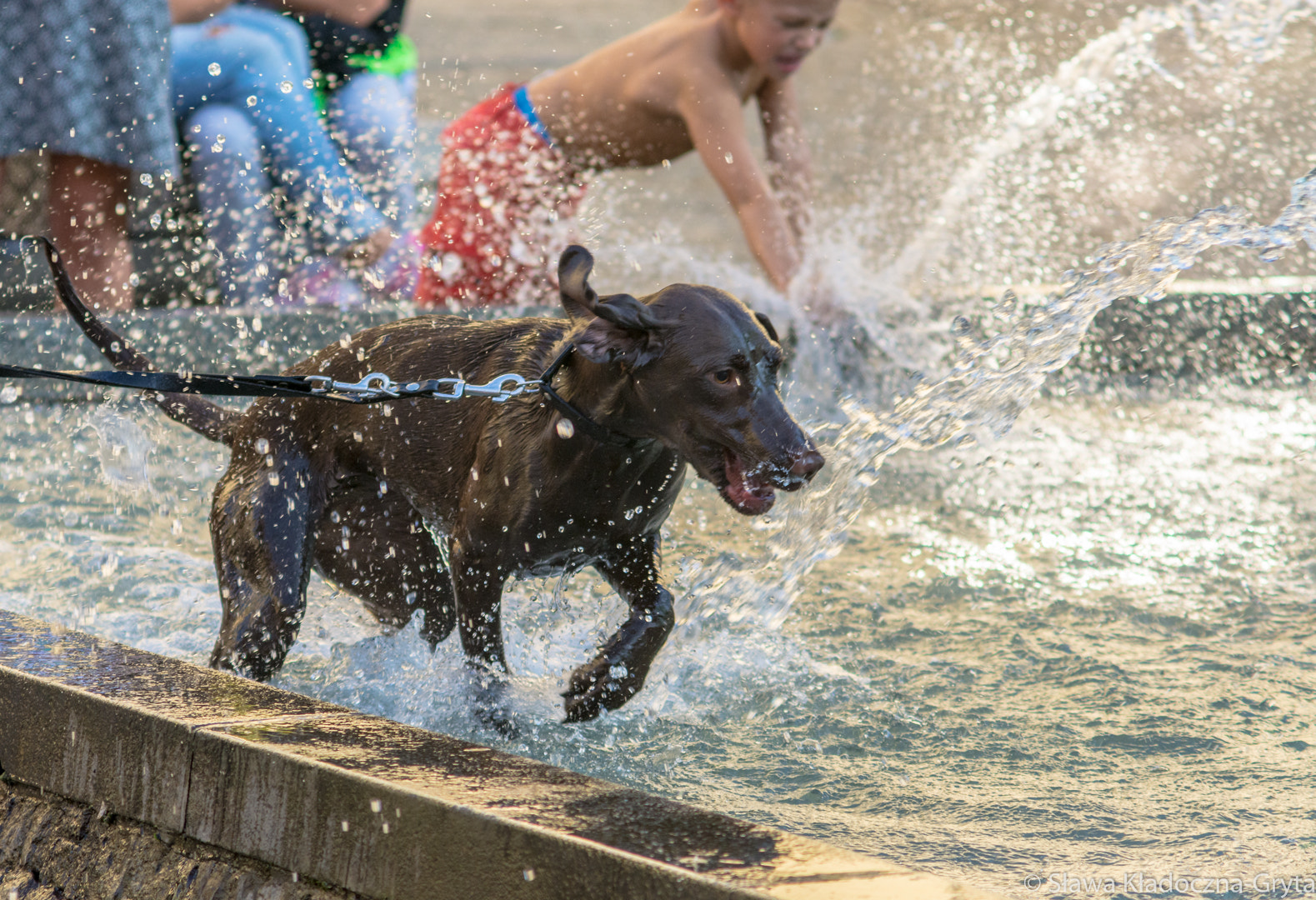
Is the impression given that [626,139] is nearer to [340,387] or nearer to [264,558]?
[264,558]

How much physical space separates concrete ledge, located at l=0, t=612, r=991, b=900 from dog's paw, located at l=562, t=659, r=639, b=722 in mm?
593

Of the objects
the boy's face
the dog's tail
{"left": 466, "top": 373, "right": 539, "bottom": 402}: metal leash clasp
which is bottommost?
the dog's tail

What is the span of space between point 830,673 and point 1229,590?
1413mm

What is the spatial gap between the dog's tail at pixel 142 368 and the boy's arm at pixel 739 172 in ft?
10.5

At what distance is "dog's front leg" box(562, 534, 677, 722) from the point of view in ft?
9.15

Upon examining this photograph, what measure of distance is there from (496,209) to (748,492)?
14.8 ft

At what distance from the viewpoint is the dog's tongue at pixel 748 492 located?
2.39 meters

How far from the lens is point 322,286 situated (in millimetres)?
7180

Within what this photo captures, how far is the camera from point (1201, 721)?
9.98ft

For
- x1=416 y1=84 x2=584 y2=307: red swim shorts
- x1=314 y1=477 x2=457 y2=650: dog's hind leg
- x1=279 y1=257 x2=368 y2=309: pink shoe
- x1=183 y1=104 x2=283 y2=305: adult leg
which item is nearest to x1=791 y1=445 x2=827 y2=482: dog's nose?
x1=314 y1=477 x2=457 y2=650: dog's hind leg

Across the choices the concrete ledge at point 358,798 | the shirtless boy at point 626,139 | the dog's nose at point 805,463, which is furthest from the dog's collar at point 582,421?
the shirtless boy at point 626,139

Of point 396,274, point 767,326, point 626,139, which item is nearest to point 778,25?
point 626,139

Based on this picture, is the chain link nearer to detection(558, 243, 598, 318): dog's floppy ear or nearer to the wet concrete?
detection(558, 243, 598, 318): dog's floppy ear

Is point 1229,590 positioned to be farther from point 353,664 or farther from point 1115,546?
point 353,664
